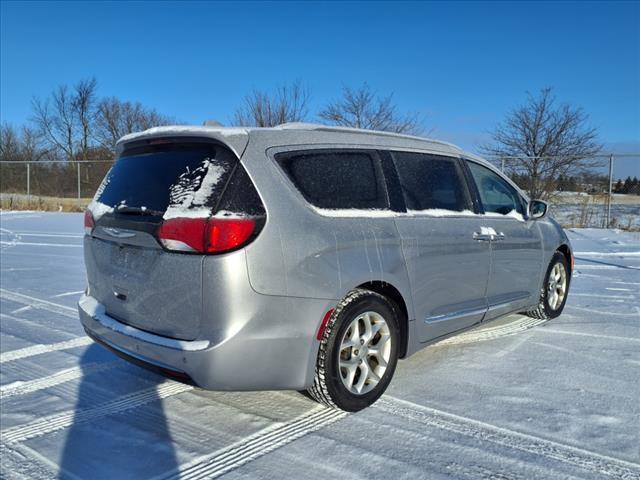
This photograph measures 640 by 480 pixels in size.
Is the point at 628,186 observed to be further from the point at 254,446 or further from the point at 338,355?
the point at 254,446

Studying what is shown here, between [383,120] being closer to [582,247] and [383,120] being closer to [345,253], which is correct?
[582,247]

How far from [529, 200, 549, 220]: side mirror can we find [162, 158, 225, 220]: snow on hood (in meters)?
3.25

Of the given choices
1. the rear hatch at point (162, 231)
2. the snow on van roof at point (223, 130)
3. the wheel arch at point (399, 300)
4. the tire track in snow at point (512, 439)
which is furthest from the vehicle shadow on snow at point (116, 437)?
the snow on van roof at point (223, 130)

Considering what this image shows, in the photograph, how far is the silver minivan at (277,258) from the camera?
2529 mm

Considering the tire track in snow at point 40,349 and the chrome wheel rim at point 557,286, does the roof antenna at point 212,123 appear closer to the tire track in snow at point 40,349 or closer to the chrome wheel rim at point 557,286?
the tire track in snow at point 40,349

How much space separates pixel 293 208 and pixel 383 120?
60.2 feet

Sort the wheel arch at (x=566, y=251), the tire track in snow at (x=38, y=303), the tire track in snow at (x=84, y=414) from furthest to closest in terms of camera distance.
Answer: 1. the tire track in snow at (x=38, y=303)
2. the wheel arch at (x=566, y=251)
3. the tire track in snow at (x=84, y=414)

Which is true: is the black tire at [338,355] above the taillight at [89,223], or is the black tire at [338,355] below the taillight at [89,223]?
below

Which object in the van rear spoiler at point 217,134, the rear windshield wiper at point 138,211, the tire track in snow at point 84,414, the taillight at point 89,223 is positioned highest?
the van rear spoiler at point 217,134

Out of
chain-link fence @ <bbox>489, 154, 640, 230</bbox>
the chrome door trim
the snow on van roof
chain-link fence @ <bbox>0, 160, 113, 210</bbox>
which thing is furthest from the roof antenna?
chain-link fence @ <bbox>0, 160, 113, 210</bbox>

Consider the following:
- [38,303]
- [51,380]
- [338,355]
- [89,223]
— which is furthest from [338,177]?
[38,303]

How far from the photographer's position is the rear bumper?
251 centimetres

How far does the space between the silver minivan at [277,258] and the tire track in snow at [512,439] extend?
0.74ft

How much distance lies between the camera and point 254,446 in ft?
8.71
